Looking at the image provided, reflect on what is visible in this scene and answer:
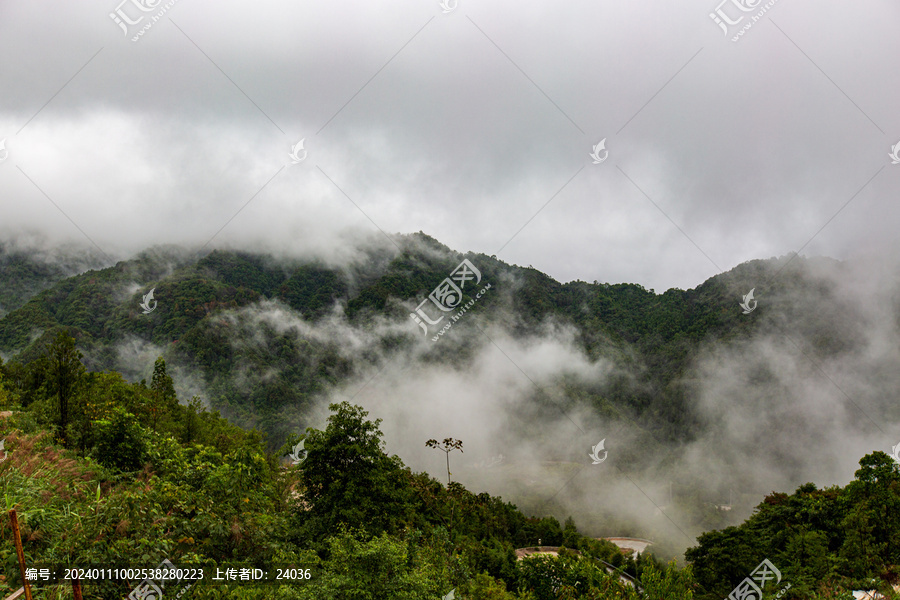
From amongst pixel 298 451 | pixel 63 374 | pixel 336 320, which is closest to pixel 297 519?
pixel 298 451

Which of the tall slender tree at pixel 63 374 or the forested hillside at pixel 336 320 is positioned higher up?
the forested hillside at pixel 336 320

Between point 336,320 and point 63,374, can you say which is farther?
point 336,320

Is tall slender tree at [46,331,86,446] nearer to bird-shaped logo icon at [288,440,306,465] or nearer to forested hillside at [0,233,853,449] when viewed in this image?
bird-shaped logo icon at [288,440,306,465]

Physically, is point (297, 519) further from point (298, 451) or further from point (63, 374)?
point (63, 374)

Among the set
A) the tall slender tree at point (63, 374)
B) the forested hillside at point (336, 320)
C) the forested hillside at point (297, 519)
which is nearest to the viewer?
the forested hillside at point (297, 519)

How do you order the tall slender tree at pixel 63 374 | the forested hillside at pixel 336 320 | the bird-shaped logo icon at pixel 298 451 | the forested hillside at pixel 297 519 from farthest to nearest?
1. the forested hillside at pixel 336 320
2. the tall slender tree at pixel 63 374
3. the bird-shaped logo icon at pixel 298 451
4. the forested hillside at pixel 297 519

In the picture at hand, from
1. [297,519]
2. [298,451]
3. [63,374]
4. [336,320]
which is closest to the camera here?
[297,519]

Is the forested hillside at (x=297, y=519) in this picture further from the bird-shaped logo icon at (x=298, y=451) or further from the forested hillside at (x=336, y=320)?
the forested hillside at (x=336, y=320)

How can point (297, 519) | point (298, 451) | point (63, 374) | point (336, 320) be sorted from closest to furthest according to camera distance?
point (297, 519) < point (298, 451) < point (63, 374) < point (336, 320)

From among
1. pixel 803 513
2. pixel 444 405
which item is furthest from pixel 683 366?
pixel 803 513

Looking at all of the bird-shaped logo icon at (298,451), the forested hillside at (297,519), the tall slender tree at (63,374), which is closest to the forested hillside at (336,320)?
the tall slender tree at (63,374)

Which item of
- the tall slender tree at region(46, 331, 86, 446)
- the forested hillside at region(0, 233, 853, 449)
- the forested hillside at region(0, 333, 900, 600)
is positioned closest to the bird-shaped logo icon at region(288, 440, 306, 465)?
the forested hillside at region(0, 333, 900, 600)

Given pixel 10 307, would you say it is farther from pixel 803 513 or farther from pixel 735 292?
pixel 735 292

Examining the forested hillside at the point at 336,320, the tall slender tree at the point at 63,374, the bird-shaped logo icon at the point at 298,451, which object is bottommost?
the bird-shaped logo icon at the point at 298,451
